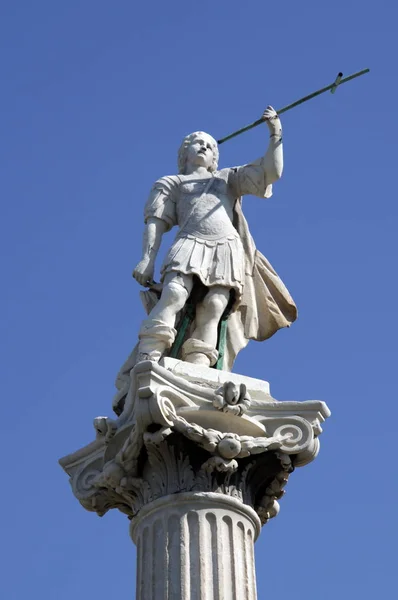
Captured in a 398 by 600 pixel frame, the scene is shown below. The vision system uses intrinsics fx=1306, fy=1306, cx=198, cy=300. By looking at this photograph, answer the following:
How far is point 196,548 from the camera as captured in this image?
1489 centimetres

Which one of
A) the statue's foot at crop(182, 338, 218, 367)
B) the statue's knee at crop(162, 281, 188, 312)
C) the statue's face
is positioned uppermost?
the statue's face

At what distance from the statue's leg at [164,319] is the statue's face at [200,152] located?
2427 mm

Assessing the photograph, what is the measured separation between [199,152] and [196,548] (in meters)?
6.57

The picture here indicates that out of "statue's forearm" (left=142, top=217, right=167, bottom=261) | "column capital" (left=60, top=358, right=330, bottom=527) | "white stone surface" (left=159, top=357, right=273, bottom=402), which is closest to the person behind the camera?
"column capital" (left=60, top=358, right=330, bottom=527)

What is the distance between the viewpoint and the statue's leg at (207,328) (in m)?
17.0

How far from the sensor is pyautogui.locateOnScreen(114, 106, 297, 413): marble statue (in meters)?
17.1

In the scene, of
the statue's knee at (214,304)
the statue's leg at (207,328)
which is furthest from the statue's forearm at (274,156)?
the statue's knee at (214,304)

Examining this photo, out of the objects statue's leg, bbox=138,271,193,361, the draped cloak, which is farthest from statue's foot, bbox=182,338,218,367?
the draped cloak

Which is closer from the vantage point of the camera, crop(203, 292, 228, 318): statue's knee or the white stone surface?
the white stone surface

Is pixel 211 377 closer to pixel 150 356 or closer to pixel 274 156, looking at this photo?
pixel 150 356

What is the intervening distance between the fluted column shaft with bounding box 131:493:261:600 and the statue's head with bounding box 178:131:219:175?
577 centimetres

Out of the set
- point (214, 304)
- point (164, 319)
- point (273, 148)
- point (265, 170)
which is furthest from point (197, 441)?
point (273, 148)

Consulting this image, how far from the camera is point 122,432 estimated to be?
16016 millimetres

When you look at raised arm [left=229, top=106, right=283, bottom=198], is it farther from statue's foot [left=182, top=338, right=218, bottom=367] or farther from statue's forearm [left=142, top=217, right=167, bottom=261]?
statue's foot [left=182, top=338, right=218, bottom=367]
